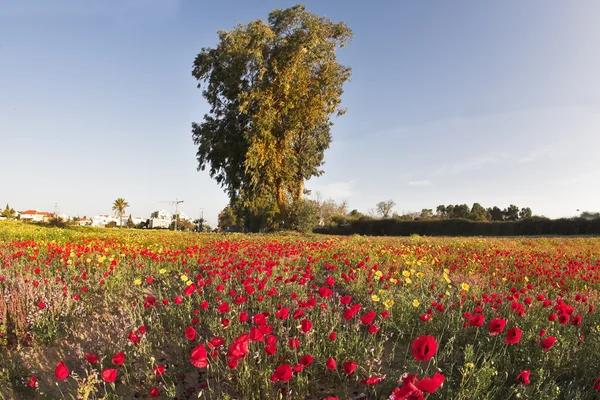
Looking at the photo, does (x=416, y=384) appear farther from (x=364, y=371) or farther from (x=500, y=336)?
(x=500, y=336)

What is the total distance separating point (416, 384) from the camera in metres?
1.76

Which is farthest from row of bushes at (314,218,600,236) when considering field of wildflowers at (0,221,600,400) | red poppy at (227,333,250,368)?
red poppy at (227,333,250,368)

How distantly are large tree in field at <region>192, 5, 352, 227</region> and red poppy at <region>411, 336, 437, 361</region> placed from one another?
23.0m

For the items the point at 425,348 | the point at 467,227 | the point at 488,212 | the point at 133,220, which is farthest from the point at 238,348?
the point at 133,220

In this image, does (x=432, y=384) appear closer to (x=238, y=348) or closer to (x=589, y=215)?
(x=238, y=348)

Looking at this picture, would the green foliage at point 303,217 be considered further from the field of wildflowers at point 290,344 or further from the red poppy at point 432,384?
the red poppy at point 432,384

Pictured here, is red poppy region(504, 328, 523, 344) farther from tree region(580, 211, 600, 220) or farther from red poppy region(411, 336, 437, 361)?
tree region(580, 211, 600, 220)

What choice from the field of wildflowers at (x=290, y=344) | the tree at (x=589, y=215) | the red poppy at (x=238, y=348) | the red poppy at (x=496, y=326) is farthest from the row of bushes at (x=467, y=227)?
the red poppy at (x=238, y=348)

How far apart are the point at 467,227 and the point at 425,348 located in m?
35.5

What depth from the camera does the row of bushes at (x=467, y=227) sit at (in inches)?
1195

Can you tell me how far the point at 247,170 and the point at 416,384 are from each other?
23.9 metres

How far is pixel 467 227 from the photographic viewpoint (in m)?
34.4

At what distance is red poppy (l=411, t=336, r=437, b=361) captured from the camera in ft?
6.25

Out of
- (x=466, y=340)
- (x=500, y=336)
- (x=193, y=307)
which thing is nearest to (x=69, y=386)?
(x=193, y=307)
